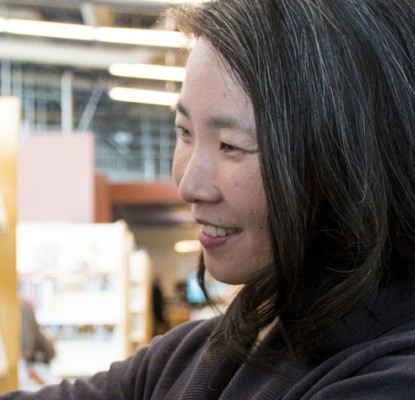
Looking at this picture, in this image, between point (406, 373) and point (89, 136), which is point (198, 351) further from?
point (89, 136)

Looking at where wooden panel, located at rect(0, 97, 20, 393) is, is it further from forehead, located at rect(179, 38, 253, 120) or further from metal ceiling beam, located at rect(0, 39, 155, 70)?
metal ceiling beam, located at rect(0, 39, 155, 70)

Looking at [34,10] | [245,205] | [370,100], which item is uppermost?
[34,10]

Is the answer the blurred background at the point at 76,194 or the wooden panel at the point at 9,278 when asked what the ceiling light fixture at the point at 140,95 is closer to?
the blurred background at the point at 76,194

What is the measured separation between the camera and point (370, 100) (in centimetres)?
102

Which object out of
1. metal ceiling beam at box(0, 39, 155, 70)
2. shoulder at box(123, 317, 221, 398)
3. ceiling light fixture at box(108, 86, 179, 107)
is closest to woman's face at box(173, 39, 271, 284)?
shoulder at box(123, 317, 221, 398)

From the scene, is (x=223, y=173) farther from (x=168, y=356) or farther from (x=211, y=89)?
(x=168, y=356)

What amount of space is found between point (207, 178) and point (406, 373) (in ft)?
1.04

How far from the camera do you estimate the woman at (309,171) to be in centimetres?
100

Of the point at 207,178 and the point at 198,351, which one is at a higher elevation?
the point at 207,178

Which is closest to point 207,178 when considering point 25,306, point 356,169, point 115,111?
point 356,169

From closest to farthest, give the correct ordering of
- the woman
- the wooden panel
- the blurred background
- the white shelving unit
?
the woman < the wooden panel < the blurred background < the white shelving unit

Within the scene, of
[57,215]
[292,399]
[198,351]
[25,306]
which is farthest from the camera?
[57,215]

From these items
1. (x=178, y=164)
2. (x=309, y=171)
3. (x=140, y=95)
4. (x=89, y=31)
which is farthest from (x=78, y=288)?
(x=140, y=95)

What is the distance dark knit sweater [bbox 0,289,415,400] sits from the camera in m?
0.91
